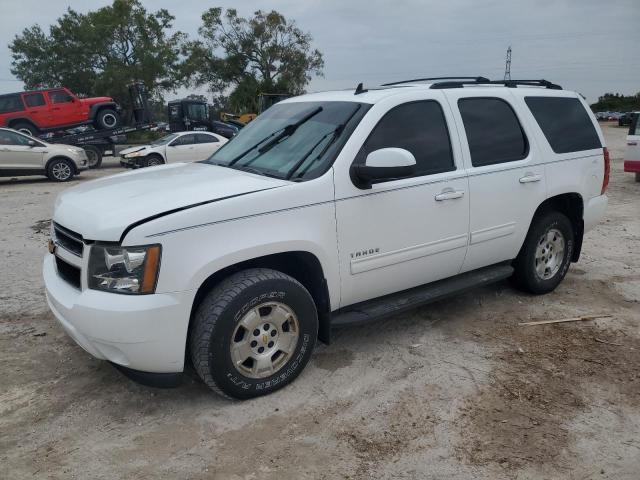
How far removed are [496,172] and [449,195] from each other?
1.98 feet

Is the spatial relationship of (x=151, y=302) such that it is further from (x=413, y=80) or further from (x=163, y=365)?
(x=413, y=80)

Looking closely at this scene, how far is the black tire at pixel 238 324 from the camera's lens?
3.03 m

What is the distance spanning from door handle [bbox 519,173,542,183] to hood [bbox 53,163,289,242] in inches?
87.5

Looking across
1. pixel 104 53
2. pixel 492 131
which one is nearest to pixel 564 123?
pixel 492 131

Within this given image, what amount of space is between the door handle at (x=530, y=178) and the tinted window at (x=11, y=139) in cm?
1394

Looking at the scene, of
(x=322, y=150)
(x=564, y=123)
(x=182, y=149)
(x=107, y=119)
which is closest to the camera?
(x=322, y=150)

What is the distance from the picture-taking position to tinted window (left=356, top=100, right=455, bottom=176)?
147 inches

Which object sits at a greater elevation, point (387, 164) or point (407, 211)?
point (387, 164)

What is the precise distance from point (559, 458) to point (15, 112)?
21.9 metres

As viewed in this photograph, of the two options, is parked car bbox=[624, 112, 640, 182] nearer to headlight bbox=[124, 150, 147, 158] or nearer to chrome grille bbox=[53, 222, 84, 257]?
chrome grille bbox=[53, 222, 84, 257]

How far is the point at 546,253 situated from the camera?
5.01 m

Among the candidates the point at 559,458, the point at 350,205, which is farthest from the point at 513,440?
the point at 350,205

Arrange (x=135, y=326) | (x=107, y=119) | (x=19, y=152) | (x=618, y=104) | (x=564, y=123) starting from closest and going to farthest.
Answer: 1. (x=135, y=326)
2. (x=564, y=123)
3. (x=19, y=152)
4. (x=107, y=119)
5. (x=618, y=104)

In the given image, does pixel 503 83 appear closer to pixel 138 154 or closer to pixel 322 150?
pixel 322 150
